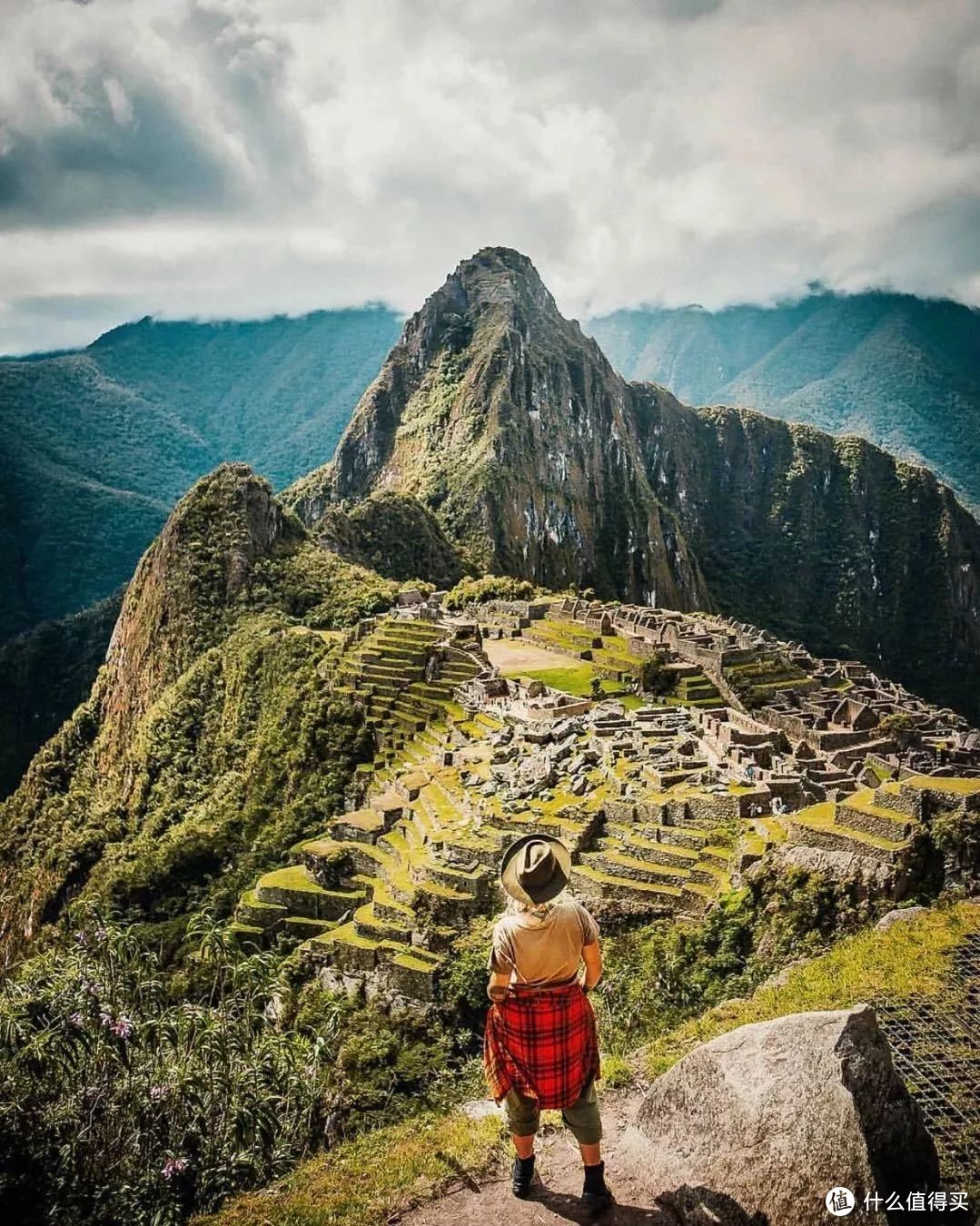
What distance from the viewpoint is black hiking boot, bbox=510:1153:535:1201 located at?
6.45m

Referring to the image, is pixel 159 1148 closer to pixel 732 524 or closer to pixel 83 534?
pixel 83 534

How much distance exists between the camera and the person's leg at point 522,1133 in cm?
627

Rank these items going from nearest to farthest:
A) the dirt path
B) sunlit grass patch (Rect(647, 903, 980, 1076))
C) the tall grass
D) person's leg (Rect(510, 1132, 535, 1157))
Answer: the dirt path → person's leg (Rect(510, 1132, 535, 1157)) → sunlit grass patch (Rect(647, 903, 980, 1076)) → the tall grass

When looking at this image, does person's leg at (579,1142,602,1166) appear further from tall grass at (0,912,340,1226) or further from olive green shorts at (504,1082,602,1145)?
tall grass at (0,912,340,1226)

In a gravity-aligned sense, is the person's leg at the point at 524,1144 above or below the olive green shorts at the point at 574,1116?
below

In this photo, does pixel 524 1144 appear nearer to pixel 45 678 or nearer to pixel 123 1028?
pixel 123 1028

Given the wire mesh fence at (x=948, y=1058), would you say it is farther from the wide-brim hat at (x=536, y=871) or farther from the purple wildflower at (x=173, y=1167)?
the purple wildflower at (x=173, y=1167)

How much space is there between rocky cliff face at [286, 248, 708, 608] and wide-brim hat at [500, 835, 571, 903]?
9035 cm

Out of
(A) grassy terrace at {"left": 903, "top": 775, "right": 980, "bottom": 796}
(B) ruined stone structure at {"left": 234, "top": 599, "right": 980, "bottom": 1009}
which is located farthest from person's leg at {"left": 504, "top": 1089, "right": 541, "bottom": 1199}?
(A) grassy terrace at {"left": 903, "top": 775, "right": 980, "bottom": 796}

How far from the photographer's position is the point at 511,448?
358 ft

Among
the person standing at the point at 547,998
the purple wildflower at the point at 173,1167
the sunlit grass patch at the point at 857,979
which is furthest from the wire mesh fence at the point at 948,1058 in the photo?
the purple wildflower at the point at 173,1167

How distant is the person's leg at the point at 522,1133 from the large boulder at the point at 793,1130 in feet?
2.54

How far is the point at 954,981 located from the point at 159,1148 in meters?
7.70

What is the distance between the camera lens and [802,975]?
1037cm
